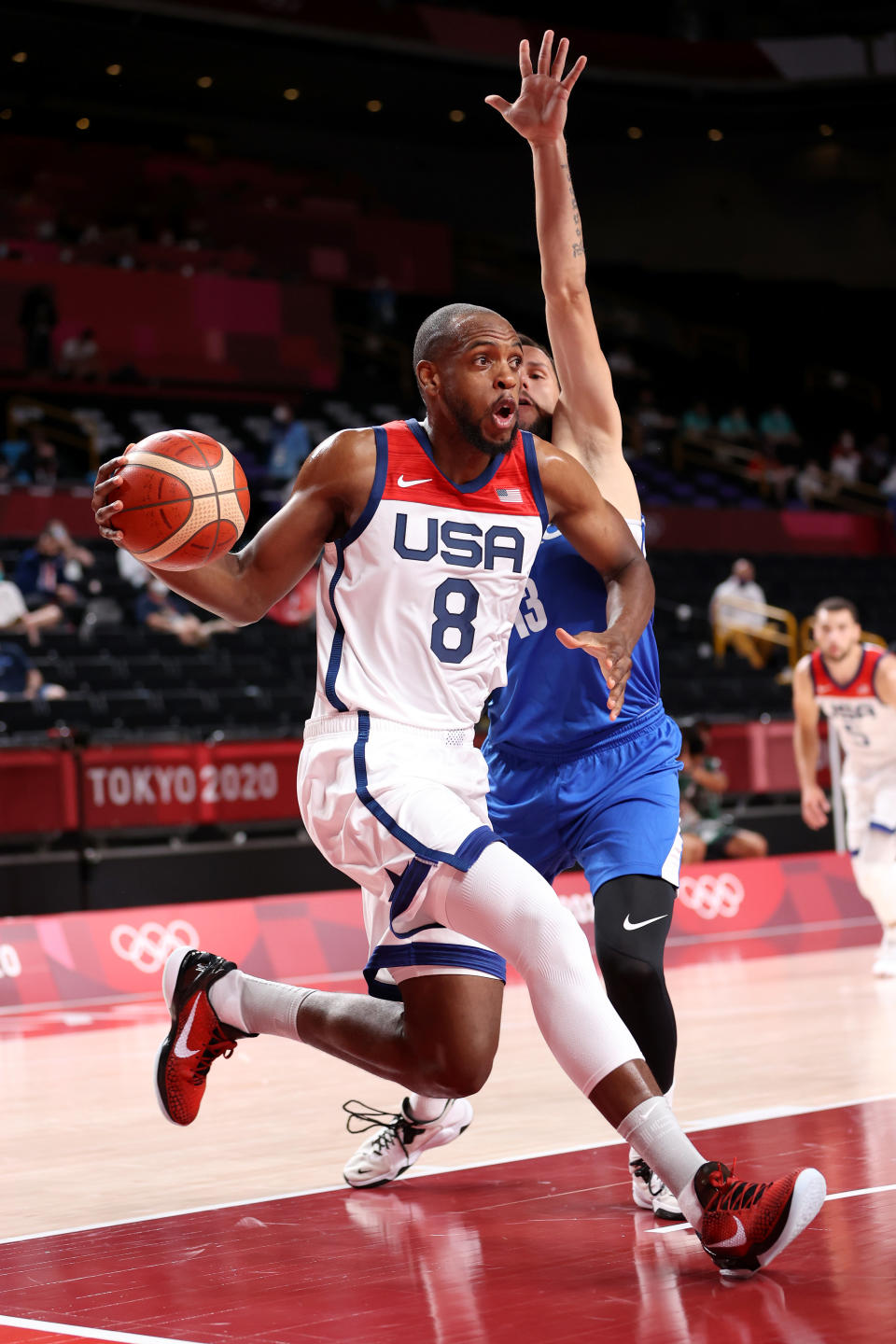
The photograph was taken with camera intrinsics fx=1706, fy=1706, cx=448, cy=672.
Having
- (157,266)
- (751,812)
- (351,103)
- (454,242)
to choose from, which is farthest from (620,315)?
(751,812)

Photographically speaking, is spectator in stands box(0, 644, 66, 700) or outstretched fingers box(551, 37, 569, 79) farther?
spectator in stands box(0, 644, 66, 700)

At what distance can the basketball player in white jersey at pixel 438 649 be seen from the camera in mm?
3648

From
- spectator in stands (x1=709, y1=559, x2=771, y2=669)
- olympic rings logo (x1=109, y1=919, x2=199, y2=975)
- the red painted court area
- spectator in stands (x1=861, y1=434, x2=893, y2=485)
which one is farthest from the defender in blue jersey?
spectator in stands (x1=861, y1=434, x2=893, y2=485)

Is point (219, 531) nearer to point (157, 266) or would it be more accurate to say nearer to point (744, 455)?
point (157, 266)

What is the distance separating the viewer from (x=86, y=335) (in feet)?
67.8

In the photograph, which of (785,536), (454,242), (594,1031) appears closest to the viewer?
(594,1031)

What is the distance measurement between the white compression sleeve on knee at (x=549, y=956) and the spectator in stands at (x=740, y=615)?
15695 mm

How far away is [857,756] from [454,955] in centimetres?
706

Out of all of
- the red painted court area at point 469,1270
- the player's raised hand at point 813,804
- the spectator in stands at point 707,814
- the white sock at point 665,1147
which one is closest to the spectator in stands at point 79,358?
the spectator in stands at point 707,814

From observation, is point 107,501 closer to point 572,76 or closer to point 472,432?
point 472,432

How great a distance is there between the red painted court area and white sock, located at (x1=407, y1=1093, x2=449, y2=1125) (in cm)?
20

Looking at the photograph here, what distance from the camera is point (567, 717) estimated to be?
4.62 m

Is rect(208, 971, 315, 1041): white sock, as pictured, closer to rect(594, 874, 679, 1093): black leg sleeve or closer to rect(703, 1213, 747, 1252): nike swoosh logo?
rect(594, 874, 679, 1093): black leg sleeve

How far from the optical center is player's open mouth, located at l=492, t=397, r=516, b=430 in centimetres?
394
